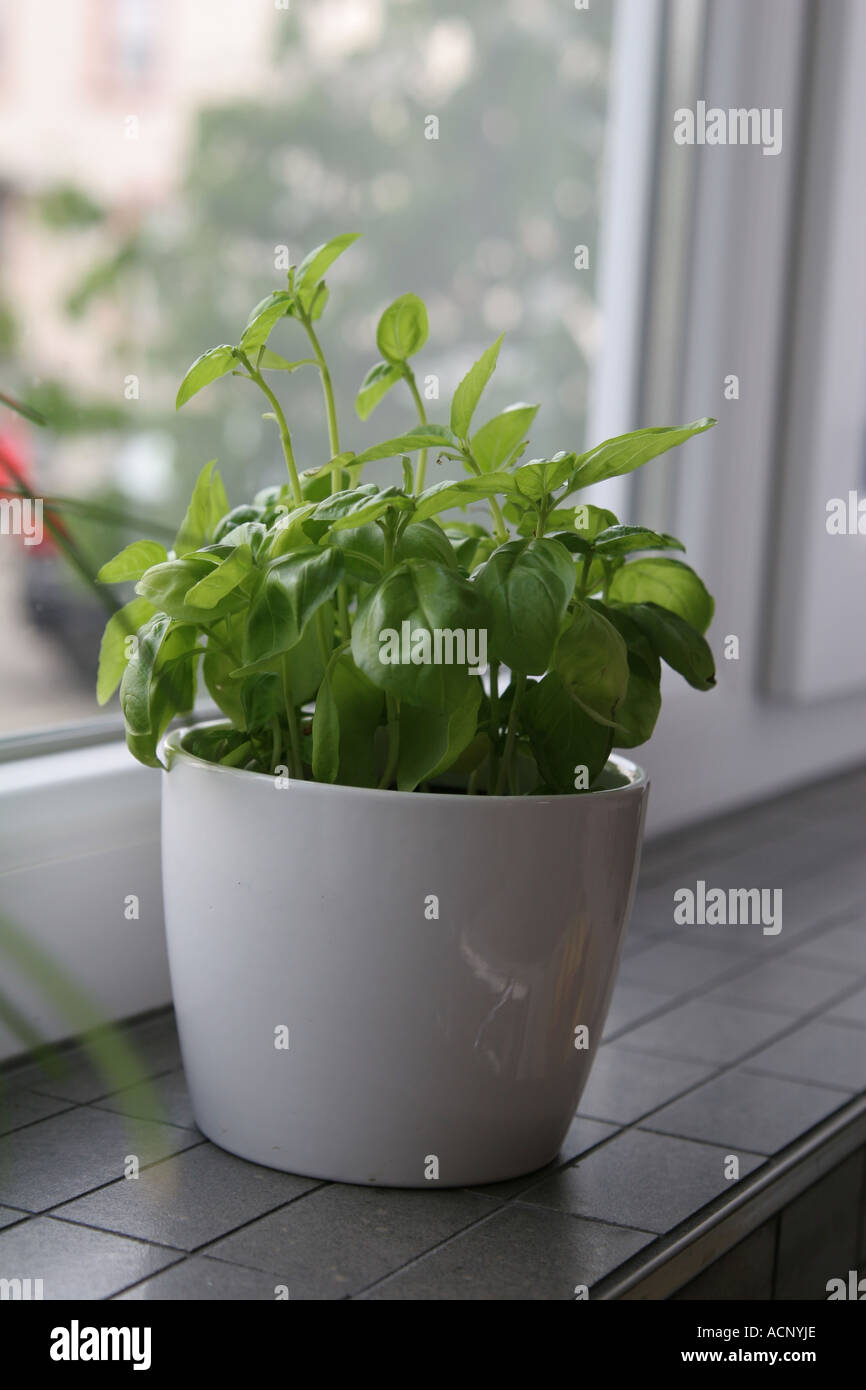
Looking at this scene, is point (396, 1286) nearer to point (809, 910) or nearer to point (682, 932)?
point (682, 932)

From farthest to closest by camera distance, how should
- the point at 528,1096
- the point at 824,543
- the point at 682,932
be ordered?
the point at 824,543 → the point at 682,932 → the point at 528,1096

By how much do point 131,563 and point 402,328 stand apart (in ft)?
0.63

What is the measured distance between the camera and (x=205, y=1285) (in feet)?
2.21

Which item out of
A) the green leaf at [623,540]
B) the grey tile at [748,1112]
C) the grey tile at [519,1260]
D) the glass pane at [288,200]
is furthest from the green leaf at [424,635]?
the glass pane at [288,200]

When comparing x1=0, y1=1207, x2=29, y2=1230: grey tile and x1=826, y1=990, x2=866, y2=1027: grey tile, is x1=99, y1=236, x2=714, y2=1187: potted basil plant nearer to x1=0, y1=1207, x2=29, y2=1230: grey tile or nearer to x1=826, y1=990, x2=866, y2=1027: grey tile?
x1=0, y1=1207, x2=29, y2=1230: grey tile

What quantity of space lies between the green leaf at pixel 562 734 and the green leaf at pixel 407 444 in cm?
13

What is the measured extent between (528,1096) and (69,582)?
0.59 m

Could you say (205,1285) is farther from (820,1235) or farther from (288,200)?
(288,200)

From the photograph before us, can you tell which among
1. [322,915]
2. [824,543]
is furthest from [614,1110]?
[824,543]

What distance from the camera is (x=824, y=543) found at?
68.6 inches

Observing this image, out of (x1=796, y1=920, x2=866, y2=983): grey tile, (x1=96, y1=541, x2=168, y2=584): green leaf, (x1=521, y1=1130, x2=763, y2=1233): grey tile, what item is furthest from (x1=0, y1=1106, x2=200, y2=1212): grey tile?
(x1=796, y1=920, x2=866, y2=983): grey tile

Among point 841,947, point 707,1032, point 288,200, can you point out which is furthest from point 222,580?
point 288,200

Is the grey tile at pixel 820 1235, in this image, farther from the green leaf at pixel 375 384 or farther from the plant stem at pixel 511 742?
the green leaf at pixel 375 384
